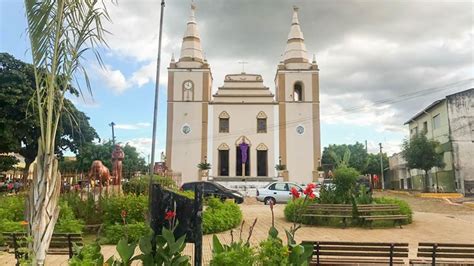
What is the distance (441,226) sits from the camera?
12.9m

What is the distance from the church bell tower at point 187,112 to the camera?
3703 centimetres

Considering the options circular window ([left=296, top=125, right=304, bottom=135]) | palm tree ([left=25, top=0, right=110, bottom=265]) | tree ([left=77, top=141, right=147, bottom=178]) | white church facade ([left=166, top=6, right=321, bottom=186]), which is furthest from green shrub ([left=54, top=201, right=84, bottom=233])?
circular window ([left=296, top=125, right=304, bottom=135])

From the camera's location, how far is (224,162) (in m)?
38.2

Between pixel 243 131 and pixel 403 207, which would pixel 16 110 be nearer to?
pixel 403 207

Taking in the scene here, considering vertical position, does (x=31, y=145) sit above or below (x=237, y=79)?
below

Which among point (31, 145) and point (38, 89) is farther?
point (31, 145)

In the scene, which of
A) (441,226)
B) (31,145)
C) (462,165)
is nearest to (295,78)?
(462,165)

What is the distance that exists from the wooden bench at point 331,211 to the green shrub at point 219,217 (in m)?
2.10

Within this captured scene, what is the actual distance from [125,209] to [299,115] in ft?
96.8

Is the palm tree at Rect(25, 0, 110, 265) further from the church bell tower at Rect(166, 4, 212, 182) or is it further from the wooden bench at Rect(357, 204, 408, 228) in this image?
the church bell tower at Rect(166, 4, 212, 182)

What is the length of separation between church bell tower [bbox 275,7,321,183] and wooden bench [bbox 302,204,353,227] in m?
23.8

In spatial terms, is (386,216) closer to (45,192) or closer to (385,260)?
(385,260)

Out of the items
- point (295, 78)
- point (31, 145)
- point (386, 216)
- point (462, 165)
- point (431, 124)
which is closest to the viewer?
point (386, 216)

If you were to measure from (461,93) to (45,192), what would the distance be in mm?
30383
